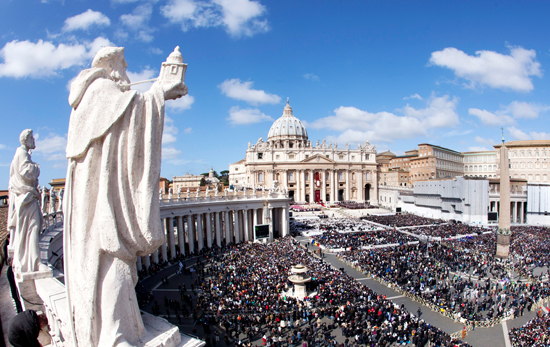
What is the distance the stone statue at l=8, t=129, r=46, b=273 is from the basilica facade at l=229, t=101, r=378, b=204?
3107 inches

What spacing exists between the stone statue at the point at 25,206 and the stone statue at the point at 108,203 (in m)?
3.01

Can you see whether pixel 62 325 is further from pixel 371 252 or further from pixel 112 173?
pixel 371 252

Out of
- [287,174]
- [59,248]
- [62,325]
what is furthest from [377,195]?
[62,325]

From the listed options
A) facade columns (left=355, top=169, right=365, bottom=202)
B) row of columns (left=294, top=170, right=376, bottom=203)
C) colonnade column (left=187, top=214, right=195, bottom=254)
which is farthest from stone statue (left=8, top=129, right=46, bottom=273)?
facade columns (left=355, top=169, right=365, bottom=202)

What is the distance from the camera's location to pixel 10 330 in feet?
13.4

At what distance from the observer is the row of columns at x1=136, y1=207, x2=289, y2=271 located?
31188mm

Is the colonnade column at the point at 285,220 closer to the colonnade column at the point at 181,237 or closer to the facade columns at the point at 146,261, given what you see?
the colonnade column at the point at 181,237

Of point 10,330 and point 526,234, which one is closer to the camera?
point 10,330

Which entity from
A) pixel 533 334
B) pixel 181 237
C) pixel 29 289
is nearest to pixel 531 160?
pixel 533 334

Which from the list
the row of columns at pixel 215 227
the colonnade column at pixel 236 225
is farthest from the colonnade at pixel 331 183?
the colonnade column at pixel 236 225

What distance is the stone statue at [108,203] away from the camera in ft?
13.9

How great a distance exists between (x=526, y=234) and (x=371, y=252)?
74.2 feet

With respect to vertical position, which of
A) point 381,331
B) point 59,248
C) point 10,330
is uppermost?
point 10,330

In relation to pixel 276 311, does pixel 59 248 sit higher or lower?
higher
